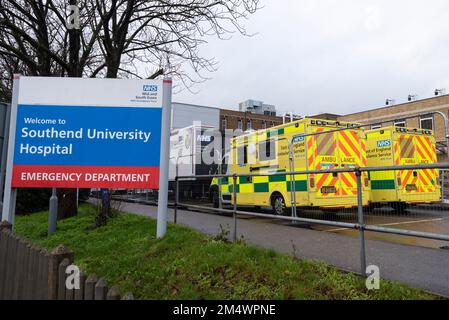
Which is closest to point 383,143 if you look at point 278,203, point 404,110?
point 278,203

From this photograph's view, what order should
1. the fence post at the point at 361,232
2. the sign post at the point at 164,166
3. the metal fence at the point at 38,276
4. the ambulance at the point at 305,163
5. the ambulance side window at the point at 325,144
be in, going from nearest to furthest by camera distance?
the metal fence at the point at 38,276
the fence post at the point at 361,232
the sign post at the point at 164,166
the ambulance at the point at 305,163
the ambulance side window at the point at 325,144

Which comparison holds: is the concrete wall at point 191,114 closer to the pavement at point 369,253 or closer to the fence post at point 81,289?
the pavement at point 369,253

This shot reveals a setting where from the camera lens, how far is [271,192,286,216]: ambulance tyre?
9.37m

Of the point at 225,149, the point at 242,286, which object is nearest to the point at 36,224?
the point at 225,149

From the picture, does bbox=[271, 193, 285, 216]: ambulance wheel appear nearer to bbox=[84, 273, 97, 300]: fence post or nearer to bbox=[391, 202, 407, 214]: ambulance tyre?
bbox=[391, 202, 407, 214]: ambulance tyre

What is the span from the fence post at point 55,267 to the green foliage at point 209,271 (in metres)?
1.22

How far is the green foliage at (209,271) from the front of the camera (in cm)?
348

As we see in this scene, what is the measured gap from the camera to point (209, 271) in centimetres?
419

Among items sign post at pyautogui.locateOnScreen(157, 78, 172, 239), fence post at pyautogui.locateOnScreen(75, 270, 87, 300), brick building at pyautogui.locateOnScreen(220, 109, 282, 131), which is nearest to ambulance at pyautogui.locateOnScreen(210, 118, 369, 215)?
sign post at pyautogui.locateOnScreen(157, 78, 172, 239)

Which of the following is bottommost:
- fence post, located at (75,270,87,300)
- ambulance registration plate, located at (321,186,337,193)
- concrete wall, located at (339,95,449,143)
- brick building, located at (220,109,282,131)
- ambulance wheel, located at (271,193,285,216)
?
fence post, located at (75,270,87,300)

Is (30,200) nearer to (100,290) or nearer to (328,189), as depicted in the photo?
(328,189)

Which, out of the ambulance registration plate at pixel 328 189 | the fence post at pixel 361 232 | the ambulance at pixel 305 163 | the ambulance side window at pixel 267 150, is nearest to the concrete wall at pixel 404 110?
the ambulance at pixel 305 163

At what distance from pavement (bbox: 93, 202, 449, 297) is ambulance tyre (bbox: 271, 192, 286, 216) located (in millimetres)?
2068
